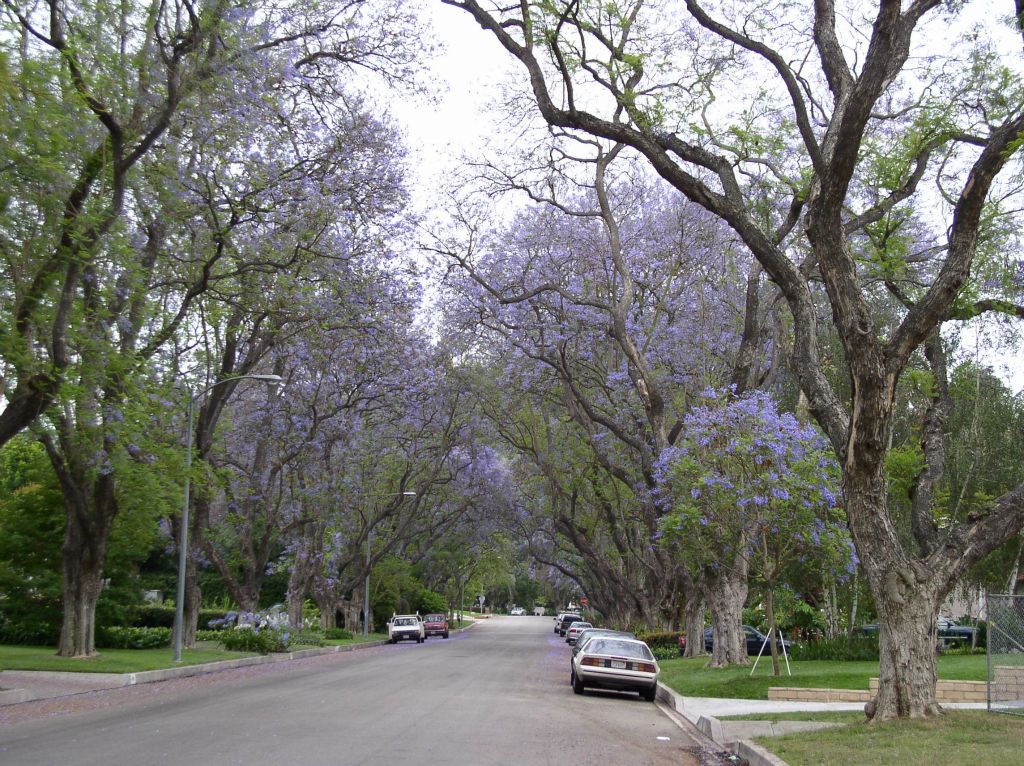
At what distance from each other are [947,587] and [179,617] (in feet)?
64.9

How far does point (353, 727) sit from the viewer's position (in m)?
12.3

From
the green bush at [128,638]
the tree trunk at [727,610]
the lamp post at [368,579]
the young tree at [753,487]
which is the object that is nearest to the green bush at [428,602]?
the lamp post at [368,579]

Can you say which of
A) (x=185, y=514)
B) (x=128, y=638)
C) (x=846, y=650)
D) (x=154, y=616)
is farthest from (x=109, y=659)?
(x=846, y=650)

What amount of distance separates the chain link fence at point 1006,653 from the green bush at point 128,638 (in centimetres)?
2325

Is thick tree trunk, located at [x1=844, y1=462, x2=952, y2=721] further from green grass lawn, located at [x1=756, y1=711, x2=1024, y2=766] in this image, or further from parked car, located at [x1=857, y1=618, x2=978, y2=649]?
parked car, located at [x1=857, y1=618, x2=978, y2=649]

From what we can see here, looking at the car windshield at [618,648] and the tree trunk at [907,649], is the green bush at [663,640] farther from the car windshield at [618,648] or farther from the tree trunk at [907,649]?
the tree trunk at [907,649]

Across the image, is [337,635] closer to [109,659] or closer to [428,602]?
[109,659]

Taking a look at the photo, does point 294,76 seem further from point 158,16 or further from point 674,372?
point 674,372

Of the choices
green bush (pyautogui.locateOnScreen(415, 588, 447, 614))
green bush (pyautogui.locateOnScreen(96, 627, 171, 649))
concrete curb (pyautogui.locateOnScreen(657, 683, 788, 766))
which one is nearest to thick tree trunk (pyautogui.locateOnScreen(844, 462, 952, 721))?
concrete curb (pyautogui.locateOnScreen(657, 683, 788, 766))

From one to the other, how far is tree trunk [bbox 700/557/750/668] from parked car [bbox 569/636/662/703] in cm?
314

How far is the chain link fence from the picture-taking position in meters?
12.5

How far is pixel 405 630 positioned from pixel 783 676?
30.9 m

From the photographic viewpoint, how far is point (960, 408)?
92.4 feet

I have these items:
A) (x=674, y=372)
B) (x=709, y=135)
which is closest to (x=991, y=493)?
(x=674, y=372)
